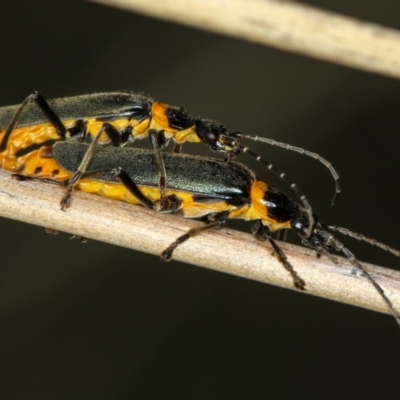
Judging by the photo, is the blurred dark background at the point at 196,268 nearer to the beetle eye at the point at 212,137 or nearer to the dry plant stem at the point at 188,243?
the beetle eye at the point at 212,137

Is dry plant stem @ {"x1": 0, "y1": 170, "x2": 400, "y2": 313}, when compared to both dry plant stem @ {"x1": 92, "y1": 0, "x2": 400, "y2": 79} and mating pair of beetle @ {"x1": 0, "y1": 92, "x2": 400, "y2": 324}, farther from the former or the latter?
dry plant stem @ {"x1": 92, "y1": 0, "x2": 400, "y2": 79}

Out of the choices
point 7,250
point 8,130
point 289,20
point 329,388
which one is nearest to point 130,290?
point 7,250

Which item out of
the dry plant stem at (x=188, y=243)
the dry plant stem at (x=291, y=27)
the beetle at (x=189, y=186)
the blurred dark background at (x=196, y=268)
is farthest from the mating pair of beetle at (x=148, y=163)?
the blurred dark background at (x=196, y=268)

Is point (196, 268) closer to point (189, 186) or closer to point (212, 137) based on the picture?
point (212, 137)

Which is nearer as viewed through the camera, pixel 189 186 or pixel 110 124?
pixel 189 186

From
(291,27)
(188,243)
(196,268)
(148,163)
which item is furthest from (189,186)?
(196,268)

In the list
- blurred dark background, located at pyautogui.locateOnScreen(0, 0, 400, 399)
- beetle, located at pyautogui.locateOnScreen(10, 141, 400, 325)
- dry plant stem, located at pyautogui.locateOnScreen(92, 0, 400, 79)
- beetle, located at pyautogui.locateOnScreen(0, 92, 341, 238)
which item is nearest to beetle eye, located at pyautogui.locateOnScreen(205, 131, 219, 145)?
beetle, located at pyautogui.locateOnScreen(0, 92, 341, 238)
